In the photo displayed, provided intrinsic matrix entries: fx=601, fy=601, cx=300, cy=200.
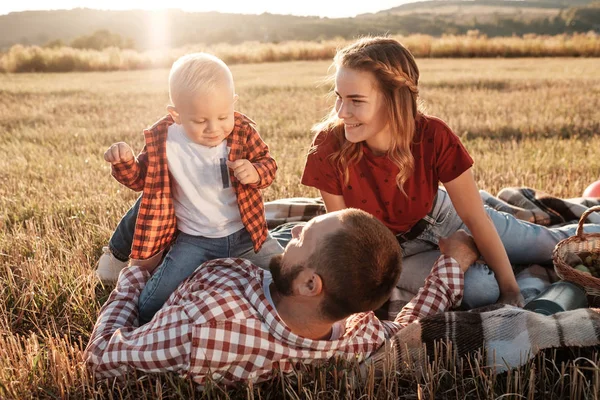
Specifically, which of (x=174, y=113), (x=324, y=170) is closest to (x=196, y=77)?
(x=174, y=113)

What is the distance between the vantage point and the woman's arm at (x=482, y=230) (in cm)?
372

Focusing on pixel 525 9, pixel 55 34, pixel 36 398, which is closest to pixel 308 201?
pixel 36 398

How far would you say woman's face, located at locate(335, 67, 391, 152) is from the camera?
3.57 metres

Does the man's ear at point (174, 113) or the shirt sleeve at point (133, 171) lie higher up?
the man's ear at point (174, 113)

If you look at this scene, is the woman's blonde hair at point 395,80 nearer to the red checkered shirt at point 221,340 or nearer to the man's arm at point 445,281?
the man's arm at point 445,281

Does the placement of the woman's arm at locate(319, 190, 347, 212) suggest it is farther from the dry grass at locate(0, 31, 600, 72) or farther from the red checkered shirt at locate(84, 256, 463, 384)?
the dry grass at locate(0, 31, 600, 72)

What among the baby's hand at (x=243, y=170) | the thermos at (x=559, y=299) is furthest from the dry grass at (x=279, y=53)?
the thermos at (x=559, y=299)

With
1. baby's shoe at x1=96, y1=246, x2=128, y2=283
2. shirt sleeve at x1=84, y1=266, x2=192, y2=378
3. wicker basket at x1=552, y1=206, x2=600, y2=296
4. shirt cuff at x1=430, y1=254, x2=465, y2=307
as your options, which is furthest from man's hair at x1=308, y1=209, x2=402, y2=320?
baby's shoe at x1=96, y1=246, x2=128, y2=283

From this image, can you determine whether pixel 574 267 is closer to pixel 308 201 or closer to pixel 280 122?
pixel 308 201

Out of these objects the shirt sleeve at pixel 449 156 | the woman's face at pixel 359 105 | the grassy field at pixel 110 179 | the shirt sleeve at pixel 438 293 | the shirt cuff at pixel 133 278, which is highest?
the woman's face at pixel 359 105

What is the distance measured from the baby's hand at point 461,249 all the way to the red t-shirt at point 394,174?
0.86 ft

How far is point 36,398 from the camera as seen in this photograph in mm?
2717

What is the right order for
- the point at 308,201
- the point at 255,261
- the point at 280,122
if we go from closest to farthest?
1. the point at 255,261
2. the point at 308,201
3. the point at 280,122

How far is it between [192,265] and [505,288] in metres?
1.95
